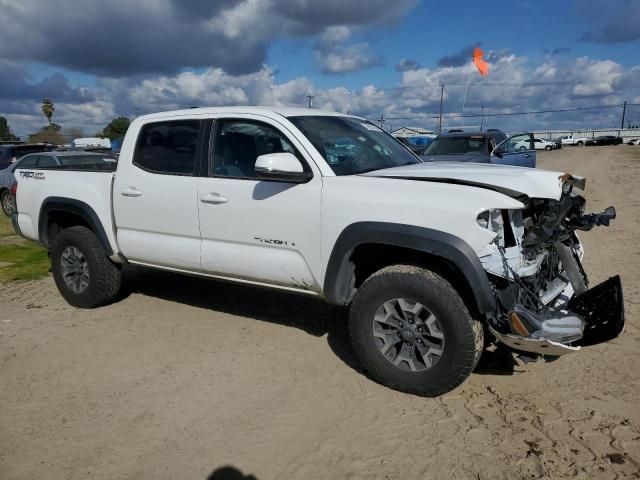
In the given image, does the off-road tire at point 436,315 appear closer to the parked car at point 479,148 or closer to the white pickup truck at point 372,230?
the white pickup truck at point 372,230

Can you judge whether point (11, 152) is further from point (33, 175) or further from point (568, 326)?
point (568, 326)

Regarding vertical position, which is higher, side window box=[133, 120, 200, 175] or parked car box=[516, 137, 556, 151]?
side window box=[133, 120, 200, 175]

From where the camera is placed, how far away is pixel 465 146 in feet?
39.8

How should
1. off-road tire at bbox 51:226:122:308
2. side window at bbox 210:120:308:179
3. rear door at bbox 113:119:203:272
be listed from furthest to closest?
off-road tire at bbox 51:226:122:308 < rear door at bbox 113:119:203:272 < side window at bbox 210:120:308:179

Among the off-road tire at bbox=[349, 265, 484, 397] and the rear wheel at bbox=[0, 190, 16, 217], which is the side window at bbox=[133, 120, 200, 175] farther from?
the rear wheel at bbox=[0, 190, 16, 217]

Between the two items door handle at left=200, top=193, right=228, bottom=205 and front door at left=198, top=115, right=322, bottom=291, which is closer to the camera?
front door at left=198, top=115, right=322, bottom=291

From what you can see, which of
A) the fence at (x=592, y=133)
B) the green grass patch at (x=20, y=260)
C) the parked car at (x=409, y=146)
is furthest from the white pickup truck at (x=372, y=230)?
the fence at (x=592, y=133)

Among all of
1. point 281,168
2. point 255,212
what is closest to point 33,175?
point 255,212

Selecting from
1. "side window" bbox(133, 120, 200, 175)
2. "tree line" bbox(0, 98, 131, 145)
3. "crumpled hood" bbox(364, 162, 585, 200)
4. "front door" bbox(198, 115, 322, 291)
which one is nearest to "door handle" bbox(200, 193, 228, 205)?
"front door" bbox(198, 115, 322, 291)

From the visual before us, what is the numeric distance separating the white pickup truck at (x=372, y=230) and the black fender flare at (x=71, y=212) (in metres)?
0.08

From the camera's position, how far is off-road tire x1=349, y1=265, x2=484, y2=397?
3490mm

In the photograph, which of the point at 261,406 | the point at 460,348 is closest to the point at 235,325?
the point at 261,406

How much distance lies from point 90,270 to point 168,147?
160cm

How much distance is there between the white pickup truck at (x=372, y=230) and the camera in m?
3.47
